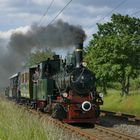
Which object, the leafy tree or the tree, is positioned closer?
the tree

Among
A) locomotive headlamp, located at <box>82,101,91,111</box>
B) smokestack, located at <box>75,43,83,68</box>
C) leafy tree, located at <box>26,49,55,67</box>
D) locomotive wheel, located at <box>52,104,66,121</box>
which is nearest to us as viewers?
locomotive headlamp, located at <box>82,101,91,111</box>

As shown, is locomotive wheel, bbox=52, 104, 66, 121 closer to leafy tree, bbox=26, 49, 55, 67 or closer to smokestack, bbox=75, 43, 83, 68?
smokestack, bbox=75, 43, 83, 68

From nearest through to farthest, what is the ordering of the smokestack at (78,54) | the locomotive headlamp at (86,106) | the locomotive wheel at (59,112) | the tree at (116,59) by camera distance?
the locomotive headlamp at (86,106)
the locomotive wheel at (59,112)
the smokestack at (78,54)
the tree at (116,59)

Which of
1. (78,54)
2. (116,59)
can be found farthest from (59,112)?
(116,59)

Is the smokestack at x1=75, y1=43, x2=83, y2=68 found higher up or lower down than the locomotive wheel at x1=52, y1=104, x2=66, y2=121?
higher up

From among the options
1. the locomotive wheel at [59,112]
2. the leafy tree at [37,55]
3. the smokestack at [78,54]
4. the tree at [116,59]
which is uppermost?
the leafy tree at [37,55]

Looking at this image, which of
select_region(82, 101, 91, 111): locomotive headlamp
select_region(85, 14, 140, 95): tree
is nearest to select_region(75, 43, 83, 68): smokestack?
select_region(82, 101, 91, 111): locomotive headlamp

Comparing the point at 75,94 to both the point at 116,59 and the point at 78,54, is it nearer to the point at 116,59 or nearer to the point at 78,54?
the point at 78,54

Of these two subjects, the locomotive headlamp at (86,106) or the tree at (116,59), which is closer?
the locomotive headlamp at (86,106)

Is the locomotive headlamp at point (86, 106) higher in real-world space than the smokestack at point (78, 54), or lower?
lower

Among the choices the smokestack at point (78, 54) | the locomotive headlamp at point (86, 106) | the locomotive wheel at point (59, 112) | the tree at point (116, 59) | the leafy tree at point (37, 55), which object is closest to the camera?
the locomotive headlamp at point (86, 106)

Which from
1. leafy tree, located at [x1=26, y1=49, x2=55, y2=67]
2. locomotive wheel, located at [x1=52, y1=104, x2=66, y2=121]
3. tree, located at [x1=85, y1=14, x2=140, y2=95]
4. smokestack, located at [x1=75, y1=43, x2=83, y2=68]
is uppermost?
leafy tree, located at [x1=26, y1=49, x2=55, y2=67]

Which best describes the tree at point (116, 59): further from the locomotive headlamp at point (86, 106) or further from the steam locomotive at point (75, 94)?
the locomotive headlamp at point (86, 106)

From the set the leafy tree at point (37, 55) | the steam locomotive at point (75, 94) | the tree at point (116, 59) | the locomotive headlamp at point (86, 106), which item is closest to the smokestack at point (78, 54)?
the steam locomotive at point (75, 94)
